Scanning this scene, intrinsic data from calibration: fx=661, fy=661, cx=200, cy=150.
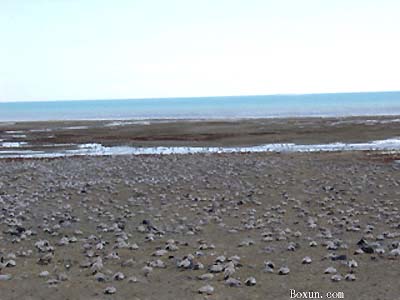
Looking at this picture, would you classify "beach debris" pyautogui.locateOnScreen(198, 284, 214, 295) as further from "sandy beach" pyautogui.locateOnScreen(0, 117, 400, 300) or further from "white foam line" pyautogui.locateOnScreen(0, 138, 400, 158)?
"white foam line" pyautogui.locateOnScreen(0, 138, 400, 158)

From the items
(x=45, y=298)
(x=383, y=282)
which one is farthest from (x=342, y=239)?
(x=45, y=298)

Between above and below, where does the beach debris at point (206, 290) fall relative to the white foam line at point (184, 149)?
above

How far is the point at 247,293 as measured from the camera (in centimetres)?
952

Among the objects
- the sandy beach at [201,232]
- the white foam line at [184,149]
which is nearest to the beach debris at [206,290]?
the sandy beach at [201,232]

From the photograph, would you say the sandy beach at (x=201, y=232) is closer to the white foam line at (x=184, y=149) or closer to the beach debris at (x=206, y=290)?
the beach debris at (x=206, y=290)

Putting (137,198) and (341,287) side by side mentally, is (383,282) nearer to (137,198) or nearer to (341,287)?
(341,287)

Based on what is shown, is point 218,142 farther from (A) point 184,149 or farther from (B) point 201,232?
(B) point 201,232

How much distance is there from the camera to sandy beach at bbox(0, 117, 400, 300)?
33.0ft

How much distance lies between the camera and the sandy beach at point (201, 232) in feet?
33.0

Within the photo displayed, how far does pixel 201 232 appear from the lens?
1434 cm

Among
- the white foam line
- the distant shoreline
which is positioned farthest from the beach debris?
the white foam line

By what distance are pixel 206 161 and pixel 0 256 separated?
1951 centimetres

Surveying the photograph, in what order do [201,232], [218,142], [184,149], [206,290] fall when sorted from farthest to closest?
[218,142] < [184,149] < [201,232] < [206,290]

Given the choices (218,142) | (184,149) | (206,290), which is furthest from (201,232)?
(218,142)
